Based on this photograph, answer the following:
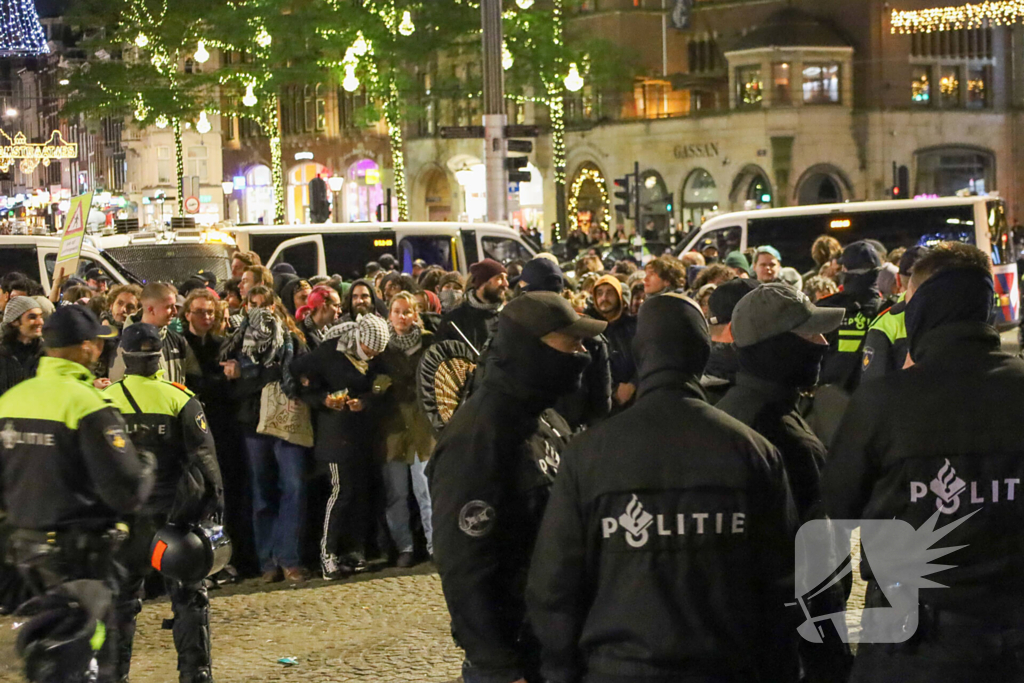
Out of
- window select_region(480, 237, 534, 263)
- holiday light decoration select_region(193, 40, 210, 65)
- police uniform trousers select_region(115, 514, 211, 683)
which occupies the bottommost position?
police uniform trousers select_region(115, 514, 211, 683)

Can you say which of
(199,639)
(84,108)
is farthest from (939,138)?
(199,639)

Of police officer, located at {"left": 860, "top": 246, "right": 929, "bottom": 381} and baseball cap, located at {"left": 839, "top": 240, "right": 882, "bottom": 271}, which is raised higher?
baseball cap, located at {"left": 839, "top": 240, "right": 882, "bottom": 271}

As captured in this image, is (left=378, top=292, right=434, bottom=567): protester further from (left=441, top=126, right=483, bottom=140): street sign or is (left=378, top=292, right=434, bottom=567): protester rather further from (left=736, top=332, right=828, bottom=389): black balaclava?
(left=441, top=126, right=483, bottom=140): street sign

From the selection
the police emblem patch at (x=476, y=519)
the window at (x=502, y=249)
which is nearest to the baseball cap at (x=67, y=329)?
the police emblem patch at (x=476, y=519)

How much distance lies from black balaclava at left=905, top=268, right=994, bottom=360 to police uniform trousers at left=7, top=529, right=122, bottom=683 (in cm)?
345

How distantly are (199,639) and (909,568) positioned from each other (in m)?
3.85

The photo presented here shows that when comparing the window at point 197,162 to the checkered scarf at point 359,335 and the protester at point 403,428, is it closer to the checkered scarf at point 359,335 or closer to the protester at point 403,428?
the protester at point 403,428

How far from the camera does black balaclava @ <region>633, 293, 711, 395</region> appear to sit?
11.7 feet

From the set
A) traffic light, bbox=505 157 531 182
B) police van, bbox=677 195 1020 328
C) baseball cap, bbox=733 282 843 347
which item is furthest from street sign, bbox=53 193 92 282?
police van, bbox=677 195 1020 328

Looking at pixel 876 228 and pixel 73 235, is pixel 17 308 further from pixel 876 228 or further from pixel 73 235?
pixel 876 228

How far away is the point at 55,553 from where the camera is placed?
5.73 metres

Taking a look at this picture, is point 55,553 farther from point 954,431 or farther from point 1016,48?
point 1016,48

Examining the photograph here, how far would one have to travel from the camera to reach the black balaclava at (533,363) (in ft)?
12.9

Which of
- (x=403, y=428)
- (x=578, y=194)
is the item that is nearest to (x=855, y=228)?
(x=403, y=428)
